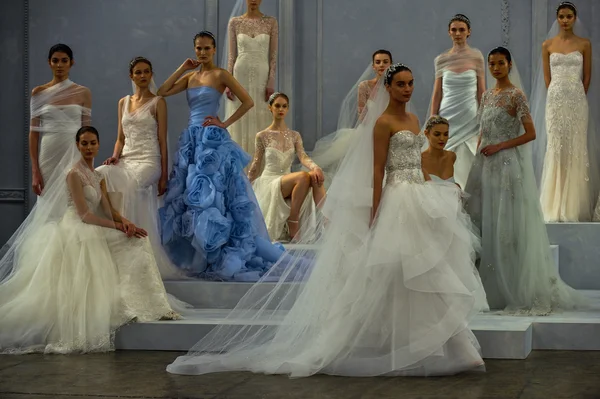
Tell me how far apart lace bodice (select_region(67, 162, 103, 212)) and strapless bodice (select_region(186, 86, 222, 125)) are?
1182 millimetres

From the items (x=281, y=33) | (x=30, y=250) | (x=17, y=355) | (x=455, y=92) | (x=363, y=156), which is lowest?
(x=17, y=355)

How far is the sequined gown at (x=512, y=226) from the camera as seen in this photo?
648 cm

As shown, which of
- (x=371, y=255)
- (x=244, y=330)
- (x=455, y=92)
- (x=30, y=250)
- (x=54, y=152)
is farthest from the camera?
(x=455, y=92)

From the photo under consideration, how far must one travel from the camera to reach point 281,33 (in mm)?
10469

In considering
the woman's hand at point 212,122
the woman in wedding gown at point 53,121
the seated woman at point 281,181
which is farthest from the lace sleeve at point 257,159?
the woman in wedding gown at point 53,121

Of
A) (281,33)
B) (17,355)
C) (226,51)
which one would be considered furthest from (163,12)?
(17,355)

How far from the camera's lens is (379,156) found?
5.22 meters

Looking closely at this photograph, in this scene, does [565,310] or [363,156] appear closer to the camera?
[363,156]

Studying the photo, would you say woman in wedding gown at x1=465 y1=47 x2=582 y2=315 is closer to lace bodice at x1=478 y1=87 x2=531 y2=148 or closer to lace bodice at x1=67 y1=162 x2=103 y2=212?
lace bodice at x1=478 y1=87 x2=531 y2=148

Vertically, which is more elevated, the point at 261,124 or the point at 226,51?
the point at 226,51

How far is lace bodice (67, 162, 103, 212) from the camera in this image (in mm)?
6168

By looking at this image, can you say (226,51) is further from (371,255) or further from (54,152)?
(371,255)

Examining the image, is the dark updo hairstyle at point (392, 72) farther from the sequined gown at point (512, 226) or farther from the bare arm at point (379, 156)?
the sequined gown at point (512, 226)

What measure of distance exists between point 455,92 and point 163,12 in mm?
3736
